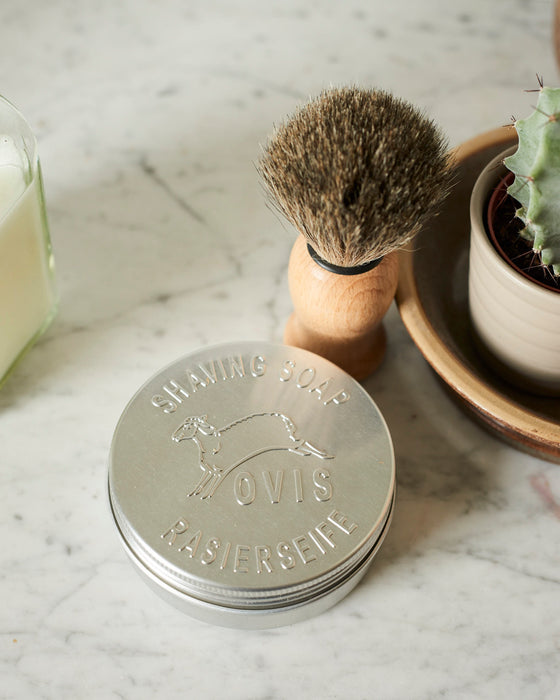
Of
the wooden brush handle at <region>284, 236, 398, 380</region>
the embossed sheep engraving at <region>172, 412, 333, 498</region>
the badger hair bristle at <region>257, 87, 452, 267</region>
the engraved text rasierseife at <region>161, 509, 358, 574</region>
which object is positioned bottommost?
the engraved text rasierseife at <region>161, 509, 358, 574</region>

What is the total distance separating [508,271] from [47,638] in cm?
34

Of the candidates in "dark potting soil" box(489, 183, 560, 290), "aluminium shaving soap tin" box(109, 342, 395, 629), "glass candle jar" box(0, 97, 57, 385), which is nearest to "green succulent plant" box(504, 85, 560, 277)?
"dark potting soil" box(489, 183, 560, 290)

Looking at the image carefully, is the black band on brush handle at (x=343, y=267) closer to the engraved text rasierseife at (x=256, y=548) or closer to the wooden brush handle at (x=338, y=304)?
the wooden brush handle at (x=338, y=304)

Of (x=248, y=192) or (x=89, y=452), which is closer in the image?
(x=89, y=452)

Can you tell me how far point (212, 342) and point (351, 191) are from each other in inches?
7.6

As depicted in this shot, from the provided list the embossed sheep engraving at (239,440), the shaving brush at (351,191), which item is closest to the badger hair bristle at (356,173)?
the shaving brush at (351,191)

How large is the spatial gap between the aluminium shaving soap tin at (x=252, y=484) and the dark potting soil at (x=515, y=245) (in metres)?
0.12

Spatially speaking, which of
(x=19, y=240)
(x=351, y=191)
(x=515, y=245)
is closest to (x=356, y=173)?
(x=351, y=191)

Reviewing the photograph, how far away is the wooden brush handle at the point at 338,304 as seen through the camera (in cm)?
47

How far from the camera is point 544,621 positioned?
459 mm

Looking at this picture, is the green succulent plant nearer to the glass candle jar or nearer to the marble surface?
the marble surface

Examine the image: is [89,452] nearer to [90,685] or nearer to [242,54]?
[90,685]

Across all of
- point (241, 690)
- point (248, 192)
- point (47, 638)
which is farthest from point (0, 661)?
point (248, 192)

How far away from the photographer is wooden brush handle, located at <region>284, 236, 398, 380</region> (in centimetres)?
47
